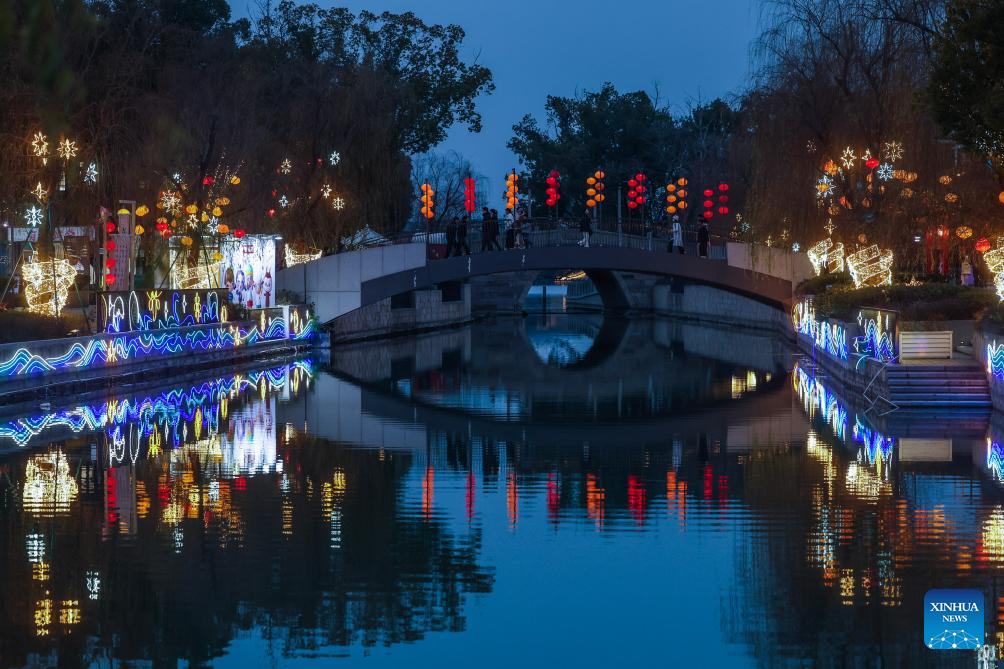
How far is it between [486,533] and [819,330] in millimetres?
22290

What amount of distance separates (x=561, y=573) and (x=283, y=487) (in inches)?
187

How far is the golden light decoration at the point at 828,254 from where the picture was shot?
35.8 meters

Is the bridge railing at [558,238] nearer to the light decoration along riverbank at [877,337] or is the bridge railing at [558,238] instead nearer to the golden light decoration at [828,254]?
the golden light decoration at [828,254]

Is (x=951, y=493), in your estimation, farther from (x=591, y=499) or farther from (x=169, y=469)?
(x=169, y=469)

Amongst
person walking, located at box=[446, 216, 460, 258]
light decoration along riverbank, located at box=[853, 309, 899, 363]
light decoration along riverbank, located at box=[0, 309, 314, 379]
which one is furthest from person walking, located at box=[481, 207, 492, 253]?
light decoration along riverbank, located at box=[853, 309, 899, 363]

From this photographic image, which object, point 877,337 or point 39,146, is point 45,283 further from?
point 877,337

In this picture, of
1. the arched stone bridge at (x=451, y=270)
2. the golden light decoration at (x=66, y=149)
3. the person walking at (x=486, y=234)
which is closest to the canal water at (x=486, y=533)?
the golden light decoration at (x=66, y=149)

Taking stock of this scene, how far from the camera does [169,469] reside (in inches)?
600

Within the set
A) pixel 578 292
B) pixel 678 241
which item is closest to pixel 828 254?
pixel 678 241

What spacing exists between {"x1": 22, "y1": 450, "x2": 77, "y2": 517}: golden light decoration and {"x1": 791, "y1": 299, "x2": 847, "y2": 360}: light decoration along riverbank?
54.3ft

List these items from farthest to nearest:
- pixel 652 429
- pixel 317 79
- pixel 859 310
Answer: pixel 317 79, pixel 859 310, pixel 652 429

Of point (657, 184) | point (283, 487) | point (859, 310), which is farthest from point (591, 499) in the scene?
point (657, 184)

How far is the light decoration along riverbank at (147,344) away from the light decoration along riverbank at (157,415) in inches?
46.9

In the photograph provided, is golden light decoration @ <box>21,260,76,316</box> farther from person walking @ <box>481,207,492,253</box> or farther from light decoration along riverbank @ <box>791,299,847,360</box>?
person walking @ <box>481,207,492,253</box>
